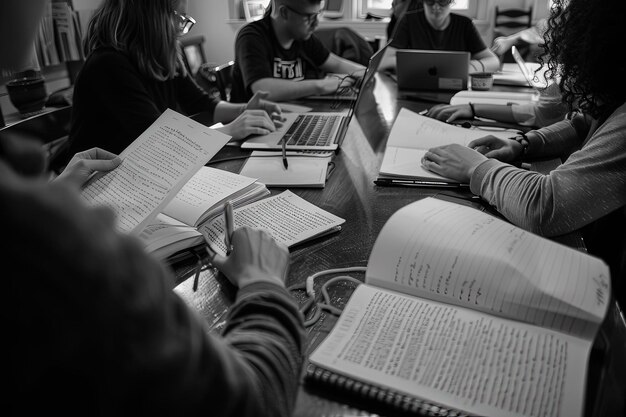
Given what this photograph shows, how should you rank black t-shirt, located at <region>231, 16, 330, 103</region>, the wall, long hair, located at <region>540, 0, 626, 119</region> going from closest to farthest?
1. long hair, located at <region>540, 0, 626, 119</region>
2. black t-shirt, located at <region>231, 16, 330, 103</region>
3. the wall

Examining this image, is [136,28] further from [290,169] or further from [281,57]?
[281,57]

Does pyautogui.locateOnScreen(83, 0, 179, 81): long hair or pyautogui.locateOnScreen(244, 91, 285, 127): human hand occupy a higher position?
pyautogui.locateOnScreen(83, 0, 179, 81): long hair

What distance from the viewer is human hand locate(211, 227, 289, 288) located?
692 mm

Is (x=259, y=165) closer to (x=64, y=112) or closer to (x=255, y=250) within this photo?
(x=255, y=250)

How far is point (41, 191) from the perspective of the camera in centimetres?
32

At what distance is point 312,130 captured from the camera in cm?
157

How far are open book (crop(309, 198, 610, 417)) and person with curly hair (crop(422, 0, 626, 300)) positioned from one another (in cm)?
23

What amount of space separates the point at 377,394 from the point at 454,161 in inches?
29.7

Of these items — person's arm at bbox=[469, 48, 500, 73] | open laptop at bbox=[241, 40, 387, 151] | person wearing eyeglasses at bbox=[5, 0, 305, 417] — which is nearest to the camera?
person wearing eyeglasses at bbox=[5, 0, 305, 417]

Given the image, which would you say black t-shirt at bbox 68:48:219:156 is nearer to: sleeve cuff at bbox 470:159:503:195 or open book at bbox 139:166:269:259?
open book at bbox 139:166:269:259

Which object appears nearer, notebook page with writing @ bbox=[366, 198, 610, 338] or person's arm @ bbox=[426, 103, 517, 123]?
notebook page with writing @ bbox=[366, 198, 610, 338]

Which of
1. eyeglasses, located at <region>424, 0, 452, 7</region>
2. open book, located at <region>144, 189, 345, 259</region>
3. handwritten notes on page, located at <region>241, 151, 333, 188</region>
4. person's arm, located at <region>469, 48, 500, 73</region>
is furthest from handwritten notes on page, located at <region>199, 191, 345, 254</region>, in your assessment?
eyeglasses, located at <region>424, 0, 452, 7</region>

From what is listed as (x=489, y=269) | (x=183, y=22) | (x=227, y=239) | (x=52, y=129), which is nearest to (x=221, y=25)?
(x=52, y=129)

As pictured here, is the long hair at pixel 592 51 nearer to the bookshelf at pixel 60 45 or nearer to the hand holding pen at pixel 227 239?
the hand holding pen at pixel 227 239
